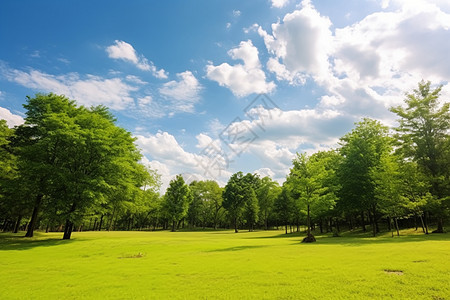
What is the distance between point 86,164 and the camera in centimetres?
3206

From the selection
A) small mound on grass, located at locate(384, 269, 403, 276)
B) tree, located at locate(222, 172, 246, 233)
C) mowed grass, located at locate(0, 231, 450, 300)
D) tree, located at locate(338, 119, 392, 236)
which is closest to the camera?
mowed grass, located at locate(0, 231, 450, 300)

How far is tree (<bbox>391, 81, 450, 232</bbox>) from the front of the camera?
32.9 metres

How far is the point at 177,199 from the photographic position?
71.9 metres

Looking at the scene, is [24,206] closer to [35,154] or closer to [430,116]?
[35,154]

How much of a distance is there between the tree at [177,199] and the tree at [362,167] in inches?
1830

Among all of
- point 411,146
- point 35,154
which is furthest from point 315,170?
point 35,154

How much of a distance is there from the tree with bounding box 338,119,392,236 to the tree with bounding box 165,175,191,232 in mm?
46474

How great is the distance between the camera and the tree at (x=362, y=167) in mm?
36188

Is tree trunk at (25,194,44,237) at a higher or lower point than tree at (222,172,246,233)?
lower

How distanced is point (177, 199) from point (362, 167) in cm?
5198

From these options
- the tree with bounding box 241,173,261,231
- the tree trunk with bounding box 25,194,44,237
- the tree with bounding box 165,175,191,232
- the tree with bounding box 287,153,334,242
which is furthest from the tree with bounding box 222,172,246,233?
the tree trunk with bounding box 25,194,44,237

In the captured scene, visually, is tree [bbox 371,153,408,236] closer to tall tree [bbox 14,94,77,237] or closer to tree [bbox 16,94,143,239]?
tree [bbox 16,94,143,239]

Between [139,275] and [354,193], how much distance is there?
36.0 metres

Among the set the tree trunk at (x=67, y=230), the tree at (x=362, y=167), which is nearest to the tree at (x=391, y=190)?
the tree at (x=362, y=167)
